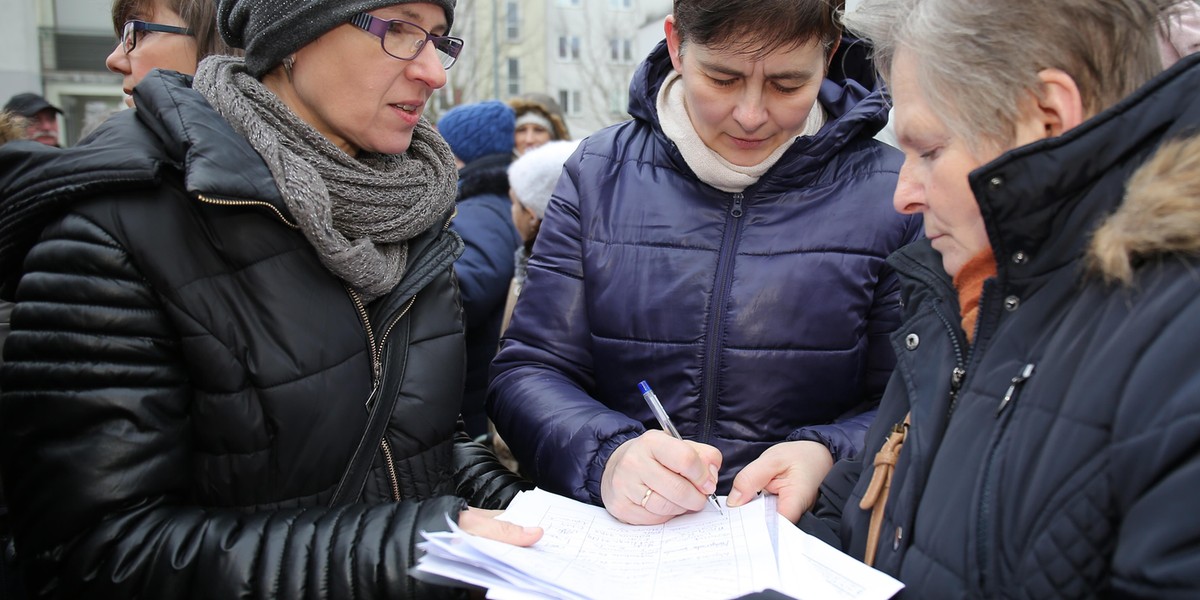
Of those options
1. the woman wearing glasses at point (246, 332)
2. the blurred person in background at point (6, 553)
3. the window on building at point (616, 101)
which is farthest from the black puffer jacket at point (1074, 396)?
the window on building at point (616, 101)

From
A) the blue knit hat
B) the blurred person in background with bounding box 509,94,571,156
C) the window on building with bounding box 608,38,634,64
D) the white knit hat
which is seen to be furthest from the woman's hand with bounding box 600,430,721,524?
the window on building with bounding box 608,38,634,64

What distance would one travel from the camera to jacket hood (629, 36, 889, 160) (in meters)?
2.09

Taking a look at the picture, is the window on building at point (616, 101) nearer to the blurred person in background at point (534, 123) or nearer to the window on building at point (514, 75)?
the window on building at point (514, 75)

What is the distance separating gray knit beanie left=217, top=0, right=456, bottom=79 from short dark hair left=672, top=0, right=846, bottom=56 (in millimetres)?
678

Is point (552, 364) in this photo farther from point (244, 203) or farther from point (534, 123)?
point (534, 123)

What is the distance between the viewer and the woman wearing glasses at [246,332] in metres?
1.48

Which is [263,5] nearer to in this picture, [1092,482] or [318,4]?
[318,4]

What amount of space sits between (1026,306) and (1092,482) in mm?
317

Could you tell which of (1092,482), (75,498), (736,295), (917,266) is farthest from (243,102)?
(1092,482)

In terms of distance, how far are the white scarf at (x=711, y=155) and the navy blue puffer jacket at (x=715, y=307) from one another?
1.1 inches

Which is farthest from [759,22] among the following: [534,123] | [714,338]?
[534,123]

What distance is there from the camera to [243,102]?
181cm

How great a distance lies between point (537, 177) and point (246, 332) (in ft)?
8.26

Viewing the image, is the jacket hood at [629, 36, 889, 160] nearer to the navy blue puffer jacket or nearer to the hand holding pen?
the navy blue puffer jacket
